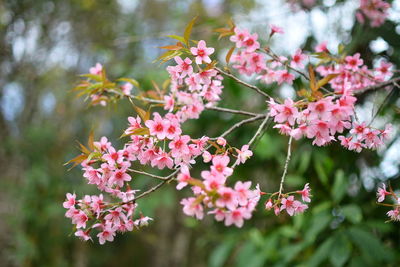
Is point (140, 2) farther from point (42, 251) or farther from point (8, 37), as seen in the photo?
point (42, 251)

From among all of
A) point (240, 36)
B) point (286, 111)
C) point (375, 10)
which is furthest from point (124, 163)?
point (375, 10)

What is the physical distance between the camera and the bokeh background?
1.95 meters

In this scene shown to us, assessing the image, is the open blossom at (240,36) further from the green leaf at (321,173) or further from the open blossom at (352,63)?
the green leaf at (321,173)

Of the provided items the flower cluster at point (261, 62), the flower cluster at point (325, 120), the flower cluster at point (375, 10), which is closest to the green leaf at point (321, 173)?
the flower cluster at point (375, 10)

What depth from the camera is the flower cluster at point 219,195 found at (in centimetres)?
78

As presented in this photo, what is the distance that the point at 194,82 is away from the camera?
1.09 meters

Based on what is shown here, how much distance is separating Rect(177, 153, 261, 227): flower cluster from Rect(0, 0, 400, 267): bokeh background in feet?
1.29

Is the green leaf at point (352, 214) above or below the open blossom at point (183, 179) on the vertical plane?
below

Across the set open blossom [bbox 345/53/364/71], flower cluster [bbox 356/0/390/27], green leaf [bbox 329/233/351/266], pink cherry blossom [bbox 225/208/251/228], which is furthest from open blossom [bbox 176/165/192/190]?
flower cluster [bbox 356/0/390/27]

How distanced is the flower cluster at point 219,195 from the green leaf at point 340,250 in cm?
114

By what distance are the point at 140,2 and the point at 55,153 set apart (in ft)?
8.80

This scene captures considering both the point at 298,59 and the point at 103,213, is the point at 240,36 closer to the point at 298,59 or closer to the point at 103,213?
the point at 298,59

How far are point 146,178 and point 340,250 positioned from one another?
137 centimetres

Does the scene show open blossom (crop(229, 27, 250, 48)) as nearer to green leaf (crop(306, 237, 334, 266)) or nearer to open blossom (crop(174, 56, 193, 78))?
open blossom (crop(174, 56, 193, 78))
